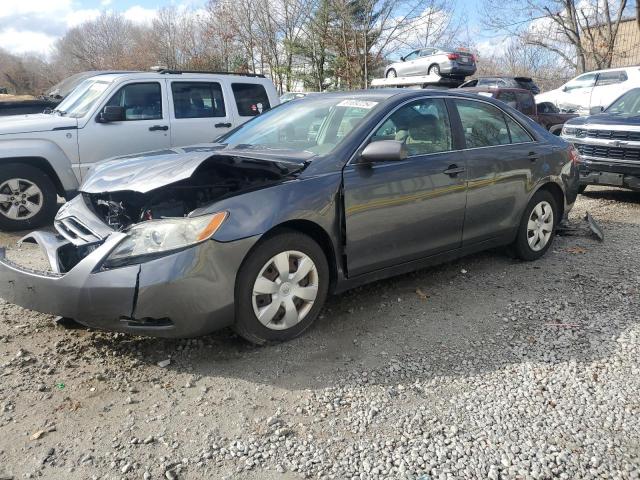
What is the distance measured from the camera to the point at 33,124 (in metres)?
6.46

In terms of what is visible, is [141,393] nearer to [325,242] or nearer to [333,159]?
[325,242]

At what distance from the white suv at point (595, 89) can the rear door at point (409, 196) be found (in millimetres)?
14417

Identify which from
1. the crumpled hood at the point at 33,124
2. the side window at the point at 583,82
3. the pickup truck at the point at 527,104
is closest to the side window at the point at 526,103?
the pickup truck at the point at 527,104

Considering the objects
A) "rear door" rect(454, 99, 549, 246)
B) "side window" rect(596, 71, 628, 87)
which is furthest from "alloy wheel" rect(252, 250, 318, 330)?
"side window" rect(596, 71, 628, 87)

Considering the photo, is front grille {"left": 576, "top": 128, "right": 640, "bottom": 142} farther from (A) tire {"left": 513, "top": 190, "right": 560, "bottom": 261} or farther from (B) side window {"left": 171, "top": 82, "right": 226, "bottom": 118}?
(B) side window {"left": 171, "top": 82, "right": 226, "bottom": 118}

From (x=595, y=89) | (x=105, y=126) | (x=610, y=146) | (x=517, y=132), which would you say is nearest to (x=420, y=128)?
(x=517, y=132)

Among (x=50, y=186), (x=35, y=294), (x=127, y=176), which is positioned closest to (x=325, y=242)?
(x=127, y=176)

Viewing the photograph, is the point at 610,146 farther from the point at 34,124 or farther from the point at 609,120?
the point at 34,124

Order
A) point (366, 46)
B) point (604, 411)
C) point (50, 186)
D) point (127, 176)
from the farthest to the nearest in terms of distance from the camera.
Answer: point (366, 46) < point (50, 186) < point (127, 176) < point (604, 411)

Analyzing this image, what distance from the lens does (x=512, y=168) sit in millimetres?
4754

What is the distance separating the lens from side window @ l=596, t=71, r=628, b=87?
54.2ft

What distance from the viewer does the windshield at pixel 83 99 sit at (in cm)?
702

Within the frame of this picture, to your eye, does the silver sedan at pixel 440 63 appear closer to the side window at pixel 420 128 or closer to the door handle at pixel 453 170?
the side window at pixel 420 128

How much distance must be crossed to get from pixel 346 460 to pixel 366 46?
Answer: 26.0 metres
